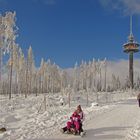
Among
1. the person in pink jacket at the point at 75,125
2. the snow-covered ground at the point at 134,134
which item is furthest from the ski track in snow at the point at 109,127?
the person in pink jacket at the point at 75,125

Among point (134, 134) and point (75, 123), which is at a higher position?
point (75, 123)

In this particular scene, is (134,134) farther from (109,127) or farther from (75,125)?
(75,125)

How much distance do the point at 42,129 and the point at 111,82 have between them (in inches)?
4979

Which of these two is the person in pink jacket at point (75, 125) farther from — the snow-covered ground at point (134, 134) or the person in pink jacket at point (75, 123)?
the snow-covered ground at point (134, 134)

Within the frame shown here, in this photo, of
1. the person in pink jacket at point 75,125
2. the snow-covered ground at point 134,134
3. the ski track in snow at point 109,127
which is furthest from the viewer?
the person in pink jacket at point 75,125

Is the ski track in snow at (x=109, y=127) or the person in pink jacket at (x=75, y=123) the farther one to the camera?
the person in pink jacket at (x=75, y=123)

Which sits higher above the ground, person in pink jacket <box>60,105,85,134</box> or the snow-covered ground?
person in pink jacket <box>60,105,85,134</box>

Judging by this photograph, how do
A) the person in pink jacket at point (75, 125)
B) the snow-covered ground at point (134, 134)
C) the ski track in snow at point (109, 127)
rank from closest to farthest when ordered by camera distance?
the snow-covered ground at point (134, 134) < the ski track in snow at point (109, 127) < the person in pink jacket at point (75, 125)

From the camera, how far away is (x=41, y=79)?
106 meters

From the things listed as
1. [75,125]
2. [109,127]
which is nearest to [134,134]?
[109,127]

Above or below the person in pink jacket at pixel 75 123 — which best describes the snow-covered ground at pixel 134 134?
below

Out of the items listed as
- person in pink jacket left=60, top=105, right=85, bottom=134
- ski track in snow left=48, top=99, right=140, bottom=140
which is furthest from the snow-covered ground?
person in pink jacket left=60, top=105, right=85, bottom=134

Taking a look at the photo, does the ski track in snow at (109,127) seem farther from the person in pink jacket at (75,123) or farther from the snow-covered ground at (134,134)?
the person in pink jacket at (75,123)

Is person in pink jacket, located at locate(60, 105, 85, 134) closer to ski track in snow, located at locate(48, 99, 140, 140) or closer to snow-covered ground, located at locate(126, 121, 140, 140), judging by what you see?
ski track in snow, located at locate(48, 99, 140, 140)
